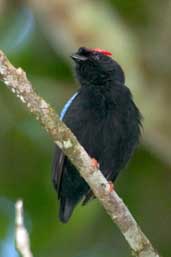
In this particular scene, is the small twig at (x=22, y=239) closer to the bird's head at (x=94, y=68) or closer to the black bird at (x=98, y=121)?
the black bird at (x=98, y=121)

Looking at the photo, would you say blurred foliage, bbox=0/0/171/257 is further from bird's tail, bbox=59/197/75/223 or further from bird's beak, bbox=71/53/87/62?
bird's beak, bbox=71/53/87/62

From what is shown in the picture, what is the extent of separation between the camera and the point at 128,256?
803cm

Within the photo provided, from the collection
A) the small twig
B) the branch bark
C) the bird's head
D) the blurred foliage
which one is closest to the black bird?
the bird's head

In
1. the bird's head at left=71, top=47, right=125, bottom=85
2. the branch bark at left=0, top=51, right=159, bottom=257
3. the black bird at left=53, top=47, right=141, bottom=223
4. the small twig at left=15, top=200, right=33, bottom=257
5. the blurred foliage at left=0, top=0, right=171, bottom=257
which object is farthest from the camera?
the blurred foliage at left=0, top=0, right=171, bottom=257

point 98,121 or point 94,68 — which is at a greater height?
point 94,68

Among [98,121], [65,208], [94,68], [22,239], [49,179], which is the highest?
[22,239]

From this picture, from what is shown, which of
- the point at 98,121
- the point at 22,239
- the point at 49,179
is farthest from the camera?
the point at 49,179

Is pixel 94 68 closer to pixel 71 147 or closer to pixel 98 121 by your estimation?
pixel 98 121

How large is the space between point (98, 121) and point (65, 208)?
738 millimetres

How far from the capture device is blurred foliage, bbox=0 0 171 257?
25.7 feet

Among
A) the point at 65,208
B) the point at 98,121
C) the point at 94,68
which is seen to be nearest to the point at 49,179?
the point at 65,208

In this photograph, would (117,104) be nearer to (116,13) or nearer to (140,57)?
(140,57)

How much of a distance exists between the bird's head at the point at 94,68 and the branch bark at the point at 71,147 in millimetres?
1277

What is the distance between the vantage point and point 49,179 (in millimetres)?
7969
